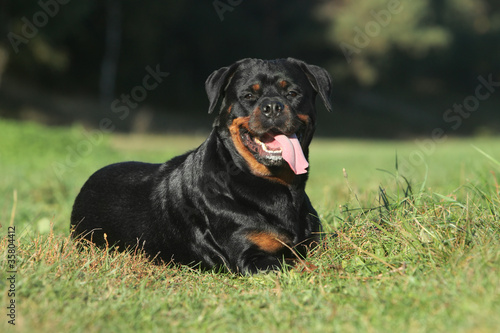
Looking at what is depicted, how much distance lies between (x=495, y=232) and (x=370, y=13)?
1451 inches

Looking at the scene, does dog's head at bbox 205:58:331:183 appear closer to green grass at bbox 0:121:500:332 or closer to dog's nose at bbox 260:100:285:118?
dog's nose at bbox 260:100:285:118

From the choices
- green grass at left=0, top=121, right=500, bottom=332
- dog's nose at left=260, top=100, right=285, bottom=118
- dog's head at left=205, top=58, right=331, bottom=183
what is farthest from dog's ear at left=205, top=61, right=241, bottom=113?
green grass at left=0, top=121, right=500, bottom=332

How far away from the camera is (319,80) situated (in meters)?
4.13

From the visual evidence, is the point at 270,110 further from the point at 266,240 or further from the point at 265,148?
the point at 266,240

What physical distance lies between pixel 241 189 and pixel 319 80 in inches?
42.9

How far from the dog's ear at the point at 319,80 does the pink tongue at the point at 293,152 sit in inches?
18.7

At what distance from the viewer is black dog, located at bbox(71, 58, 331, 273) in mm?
3619

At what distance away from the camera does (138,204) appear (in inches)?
163

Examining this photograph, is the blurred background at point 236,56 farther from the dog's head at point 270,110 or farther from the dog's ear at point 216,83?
the dog's head at point 270,110

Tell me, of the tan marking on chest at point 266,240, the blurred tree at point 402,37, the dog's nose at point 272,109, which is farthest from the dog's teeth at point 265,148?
the blurred tree at point 402,37

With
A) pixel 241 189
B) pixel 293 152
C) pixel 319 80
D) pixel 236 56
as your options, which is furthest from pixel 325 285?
pixel 236 56

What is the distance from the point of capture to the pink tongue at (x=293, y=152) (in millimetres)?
3666

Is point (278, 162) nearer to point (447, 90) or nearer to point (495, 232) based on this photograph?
point (495, 232)

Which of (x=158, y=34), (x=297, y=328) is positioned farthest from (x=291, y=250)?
(x=158, y=34)
